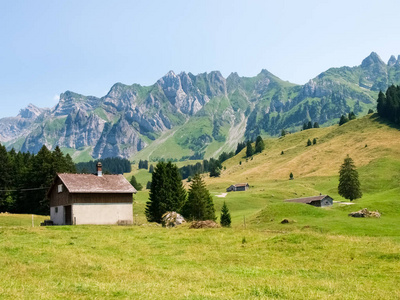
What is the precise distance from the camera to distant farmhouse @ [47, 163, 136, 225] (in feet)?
195

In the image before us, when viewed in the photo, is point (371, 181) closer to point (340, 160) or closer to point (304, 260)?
point (340, 160)

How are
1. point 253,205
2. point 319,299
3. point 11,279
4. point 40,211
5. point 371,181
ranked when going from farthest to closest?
point 371,181 → point 253,205 → point 40,211 → point 11,279 → point 319,299

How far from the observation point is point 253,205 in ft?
414

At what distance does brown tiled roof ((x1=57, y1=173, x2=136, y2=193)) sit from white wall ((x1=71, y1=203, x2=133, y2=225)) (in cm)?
233

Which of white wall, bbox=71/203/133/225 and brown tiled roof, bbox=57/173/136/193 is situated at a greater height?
brown tiled roof, bbox=57/173/136/193

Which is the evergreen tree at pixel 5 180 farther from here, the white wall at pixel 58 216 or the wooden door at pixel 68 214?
the wooden door at pixel 68 214

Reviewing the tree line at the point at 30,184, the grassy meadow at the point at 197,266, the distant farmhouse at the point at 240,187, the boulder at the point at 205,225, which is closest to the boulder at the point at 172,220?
the boulder at the point at 205,225

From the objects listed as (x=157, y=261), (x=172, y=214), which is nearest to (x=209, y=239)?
(x=157, y=261)

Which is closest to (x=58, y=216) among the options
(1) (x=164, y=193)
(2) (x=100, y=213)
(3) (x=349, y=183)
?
(2) (x=100, y=213)

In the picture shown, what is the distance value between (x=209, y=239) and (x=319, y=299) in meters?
20.9

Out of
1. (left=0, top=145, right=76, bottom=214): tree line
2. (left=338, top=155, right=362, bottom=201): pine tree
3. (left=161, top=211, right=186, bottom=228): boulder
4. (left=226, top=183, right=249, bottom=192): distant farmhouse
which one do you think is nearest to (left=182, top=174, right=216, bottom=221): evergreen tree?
(left=161, top=211, right=186, bottom=228): boulder

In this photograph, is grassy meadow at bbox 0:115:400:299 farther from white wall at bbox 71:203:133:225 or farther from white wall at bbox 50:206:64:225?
white wall at bbox 50:206:64:225

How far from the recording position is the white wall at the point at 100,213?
59.1 m

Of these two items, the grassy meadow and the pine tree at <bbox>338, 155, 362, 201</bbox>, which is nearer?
the grassy meadow
